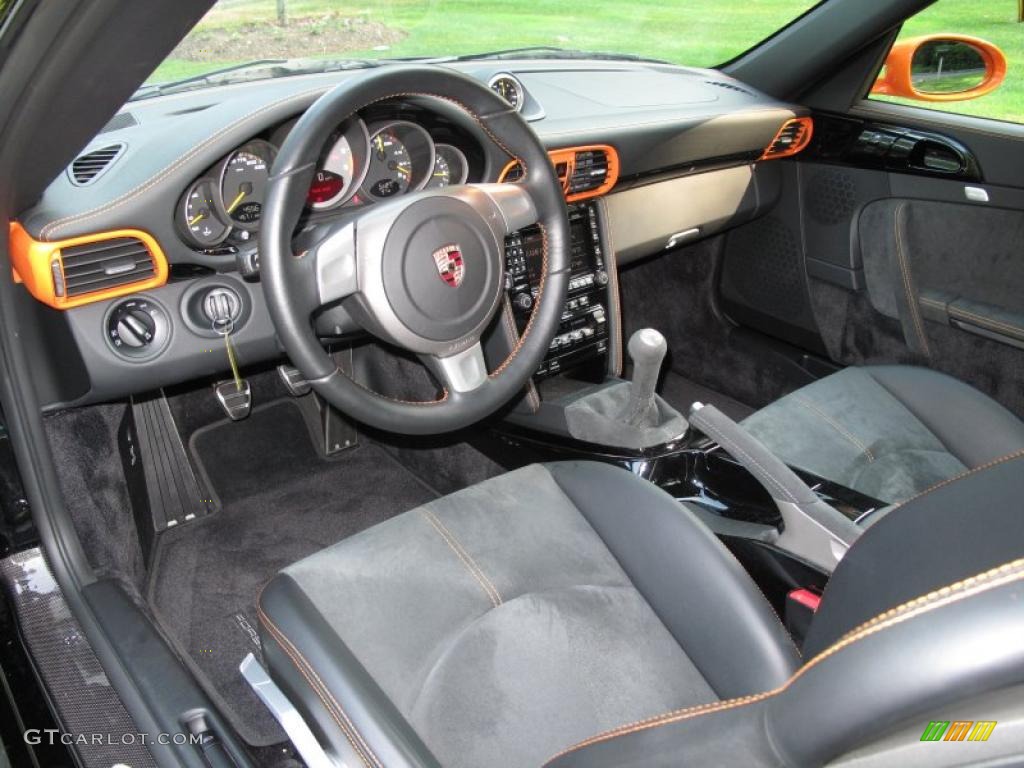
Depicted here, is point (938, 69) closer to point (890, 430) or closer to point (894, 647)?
point (890, 430)

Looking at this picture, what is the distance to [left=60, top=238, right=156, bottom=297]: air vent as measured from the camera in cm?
166

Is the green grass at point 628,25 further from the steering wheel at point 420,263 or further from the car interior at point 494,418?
the steering wheel at point 420,263

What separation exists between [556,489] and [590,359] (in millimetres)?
995

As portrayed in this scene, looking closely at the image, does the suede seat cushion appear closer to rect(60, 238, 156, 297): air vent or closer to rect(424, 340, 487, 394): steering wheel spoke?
rect(424, 340, 487, 394): steering wheel spoke

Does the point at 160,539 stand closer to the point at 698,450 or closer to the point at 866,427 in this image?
the point at 698,450

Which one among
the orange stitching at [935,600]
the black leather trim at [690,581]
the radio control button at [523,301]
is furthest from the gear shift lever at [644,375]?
the orange stitching at [935,600]

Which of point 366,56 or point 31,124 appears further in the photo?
point 366,56

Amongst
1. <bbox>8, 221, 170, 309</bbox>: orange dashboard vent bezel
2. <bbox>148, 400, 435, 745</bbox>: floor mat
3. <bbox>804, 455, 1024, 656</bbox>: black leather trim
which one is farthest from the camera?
<bbox>148, 400, 435, 745</bbox>: floor mat

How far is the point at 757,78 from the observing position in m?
3.06

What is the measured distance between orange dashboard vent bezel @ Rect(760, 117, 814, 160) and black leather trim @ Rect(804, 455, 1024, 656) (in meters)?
2.14

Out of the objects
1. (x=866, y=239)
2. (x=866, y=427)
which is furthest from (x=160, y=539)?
(x=866, y=239)


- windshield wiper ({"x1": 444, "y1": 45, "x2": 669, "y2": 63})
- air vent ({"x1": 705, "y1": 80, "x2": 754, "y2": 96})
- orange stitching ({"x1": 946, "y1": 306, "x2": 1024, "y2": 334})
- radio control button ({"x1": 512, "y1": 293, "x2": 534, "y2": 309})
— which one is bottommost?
orange stitching ({"x1": 946, "y1": 306, "x2": 1024, "y2": 334})

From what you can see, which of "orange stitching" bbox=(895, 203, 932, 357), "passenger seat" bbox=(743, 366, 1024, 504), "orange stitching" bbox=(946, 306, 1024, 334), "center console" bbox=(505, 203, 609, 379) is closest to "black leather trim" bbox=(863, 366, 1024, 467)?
"passenger seat" bbox=(743, 366, 1024, 504)

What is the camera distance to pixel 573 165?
240cm
